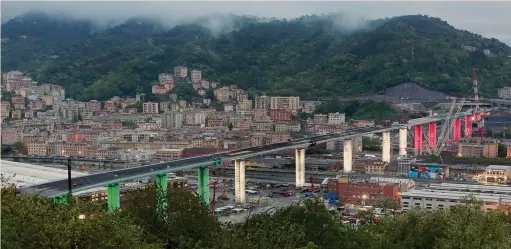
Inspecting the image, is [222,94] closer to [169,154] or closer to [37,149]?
[37,149]

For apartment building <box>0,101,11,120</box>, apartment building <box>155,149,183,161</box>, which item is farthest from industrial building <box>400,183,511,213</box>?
apartment building <box>0,101,11,120</box>

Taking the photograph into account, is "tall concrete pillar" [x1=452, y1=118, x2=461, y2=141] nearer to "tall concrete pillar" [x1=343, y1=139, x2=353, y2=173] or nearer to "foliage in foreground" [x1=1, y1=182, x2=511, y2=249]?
"tall concrete pillar" [x1=343, y1=139, x2=353, y2=173]

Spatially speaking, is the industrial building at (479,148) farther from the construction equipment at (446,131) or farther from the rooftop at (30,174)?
the rooftop at (30,174)

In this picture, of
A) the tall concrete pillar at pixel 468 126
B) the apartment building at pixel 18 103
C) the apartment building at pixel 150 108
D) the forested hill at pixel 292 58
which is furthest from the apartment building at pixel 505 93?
the apartment building at pixel 18 103

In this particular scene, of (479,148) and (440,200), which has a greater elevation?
(479,148)

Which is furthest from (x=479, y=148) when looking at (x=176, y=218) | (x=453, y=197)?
(x=176, y=218)
